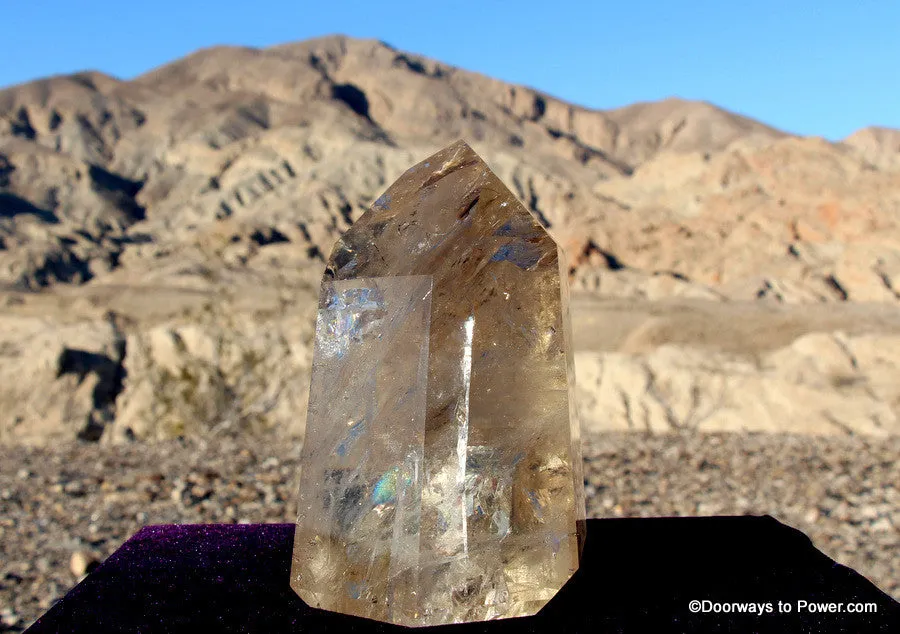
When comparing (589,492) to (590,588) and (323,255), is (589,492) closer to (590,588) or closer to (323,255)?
(590,588)

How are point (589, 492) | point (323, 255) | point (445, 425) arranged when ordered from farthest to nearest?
point (323, 255) → point (589, 492) → point (445, 425)

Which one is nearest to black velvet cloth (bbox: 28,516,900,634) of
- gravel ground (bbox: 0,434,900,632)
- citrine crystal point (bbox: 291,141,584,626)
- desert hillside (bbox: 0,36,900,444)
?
citrine crystal point (bbox: 291,141,584,626)

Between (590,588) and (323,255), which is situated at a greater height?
(323,255)

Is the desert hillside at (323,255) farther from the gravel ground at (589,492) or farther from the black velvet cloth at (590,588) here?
the black velvet cloth at (590,588)

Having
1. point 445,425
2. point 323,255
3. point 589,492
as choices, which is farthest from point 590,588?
point 323,255

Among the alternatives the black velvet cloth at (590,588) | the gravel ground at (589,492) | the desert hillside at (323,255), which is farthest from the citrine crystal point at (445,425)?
the desert hillside at (323,255)

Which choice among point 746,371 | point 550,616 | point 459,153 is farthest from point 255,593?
point 746,371
